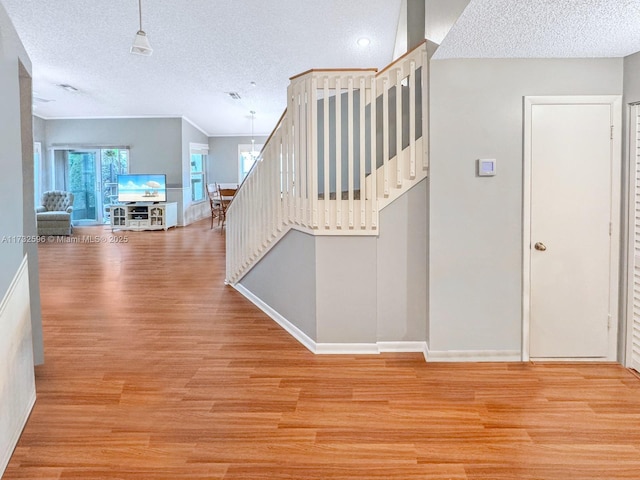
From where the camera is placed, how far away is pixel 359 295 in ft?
13.0

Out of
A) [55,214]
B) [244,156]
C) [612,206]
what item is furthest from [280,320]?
[244,156]

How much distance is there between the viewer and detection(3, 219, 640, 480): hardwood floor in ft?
8.05

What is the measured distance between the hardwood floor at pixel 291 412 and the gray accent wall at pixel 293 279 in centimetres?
21

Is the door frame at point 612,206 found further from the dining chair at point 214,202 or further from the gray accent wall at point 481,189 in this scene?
the dining chair at point 214,202

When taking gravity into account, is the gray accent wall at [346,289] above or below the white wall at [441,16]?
below

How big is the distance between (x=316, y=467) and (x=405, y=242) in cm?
191

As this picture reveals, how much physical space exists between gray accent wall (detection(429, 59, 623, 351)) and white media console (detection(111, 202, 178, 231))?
9.29m

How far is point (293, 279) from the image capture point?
4.41m

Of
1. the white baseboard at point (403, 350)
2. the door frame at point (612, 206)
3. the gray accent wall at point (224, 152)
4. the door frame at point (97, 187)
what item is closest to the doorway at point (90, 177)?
the door frame at point (97, 187)

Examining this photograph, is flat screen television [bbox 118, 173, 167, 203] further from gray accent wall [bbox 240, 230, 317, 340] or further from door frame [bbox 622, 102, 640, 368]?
door frame [bbox 622, 102, 640, 368]

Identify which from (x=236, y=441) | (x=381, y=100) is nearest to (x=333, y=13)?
(x=381, y=100)

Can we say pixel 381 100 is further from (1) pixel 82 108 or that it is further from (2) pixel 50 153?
(2) pixel 50 153

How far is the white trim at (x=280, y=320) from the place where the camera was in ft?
13.6

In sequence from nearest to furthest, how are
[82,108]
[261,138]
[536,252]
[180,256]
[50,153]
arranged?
[536,252]
[180,256]
[82,108]
[50,153]
[261,138]
